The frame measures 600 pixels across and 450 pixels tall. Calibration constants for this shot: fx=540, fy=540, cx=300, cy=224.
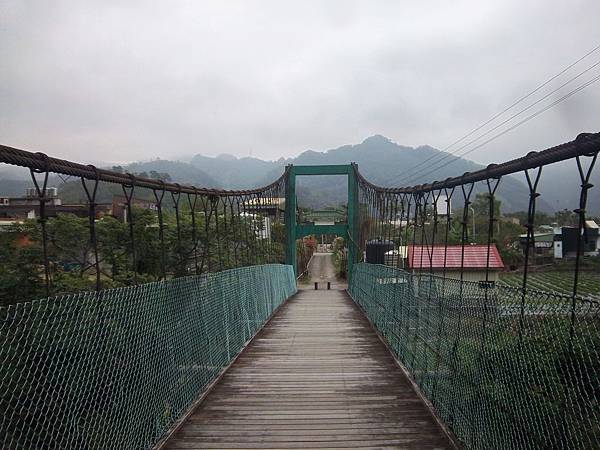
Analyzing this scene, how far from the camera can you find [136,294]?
2748mm

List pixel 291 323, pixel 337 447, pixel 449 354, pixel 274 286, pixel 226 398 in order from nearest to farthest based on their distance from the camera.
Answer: pixel 337 447, pixel 449 354, pixel 226 398, pixel 291 323, pixel 274 286

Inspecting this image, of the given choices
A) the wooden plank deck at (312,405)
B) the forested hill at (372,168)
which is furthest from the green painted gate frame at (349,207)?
the forested hill at (372,168)

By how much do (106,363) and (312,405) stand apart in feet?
5.81

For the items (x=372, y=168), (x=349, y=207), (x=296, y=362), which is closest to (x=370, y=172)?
(x=372, y=168)

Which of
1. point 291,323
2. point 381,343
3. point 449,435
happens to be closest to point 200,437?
point 449,435

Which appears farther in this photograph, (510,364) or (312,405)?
(312,405)

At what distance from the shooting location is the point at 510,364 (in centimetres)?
229

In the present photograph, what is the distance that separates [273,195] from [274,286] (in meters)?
7.59

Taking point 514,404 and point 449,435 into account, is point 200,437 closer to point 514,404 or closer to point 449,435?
point 449,435

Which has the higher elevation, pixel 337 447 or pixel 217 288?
pixel 217 288

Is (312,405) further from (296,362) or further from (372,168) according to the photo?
(372,168)

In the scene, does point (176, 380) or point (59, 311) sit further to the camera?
point (176, 380)

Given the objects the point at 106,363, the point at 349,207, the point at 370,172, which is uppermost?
the point at 370,172

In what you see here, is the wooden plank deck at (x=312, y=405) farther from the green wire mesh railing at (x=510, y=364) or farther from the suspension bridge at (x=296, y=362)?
the green wire mesh railing at (x=510, y=364)
